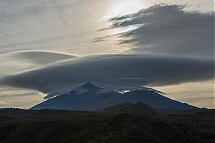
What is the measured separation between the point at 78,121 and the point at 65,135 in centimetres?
1265

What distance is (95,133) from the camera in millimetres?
85625

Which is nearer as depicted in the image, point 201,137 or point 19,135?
point 201,137

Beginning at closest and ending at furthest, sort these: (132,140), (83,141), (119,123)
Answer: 1. (132,140)
2. (83,141)
3. (119,123)

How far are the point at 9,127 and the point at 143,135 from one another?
49.2 meters

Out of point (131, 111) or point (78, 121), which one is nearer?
point (78, 121)

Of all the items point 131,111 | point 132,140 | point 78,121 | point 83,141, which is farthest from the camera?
point 131,111

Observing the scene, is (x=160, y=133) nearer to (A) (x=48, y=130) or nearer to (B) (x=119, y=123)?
(B) (x=119, y=123)

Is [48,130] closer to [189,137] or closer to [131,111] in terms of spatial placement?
[189,137]

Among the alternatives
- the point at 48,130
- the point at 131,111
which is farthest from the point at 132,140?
the point at 131,111

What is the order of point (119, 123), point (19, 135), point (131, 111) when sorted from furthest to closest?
point (131, 111), point (19, 135), point (119, 123)

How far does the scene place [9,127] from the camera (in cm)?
10750

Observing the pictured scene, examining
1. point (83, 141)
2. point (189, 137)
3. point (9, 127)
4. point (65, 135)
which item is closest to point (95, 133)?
point (83, 141)

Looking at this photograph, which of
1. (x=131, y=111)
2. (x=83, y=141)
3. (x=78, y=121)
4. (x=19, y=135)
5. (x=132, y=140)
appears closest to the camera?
(x=132, y=140)

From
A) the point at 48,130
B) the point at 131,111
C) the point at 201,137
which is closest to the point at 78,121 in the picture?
the point at 48,130
